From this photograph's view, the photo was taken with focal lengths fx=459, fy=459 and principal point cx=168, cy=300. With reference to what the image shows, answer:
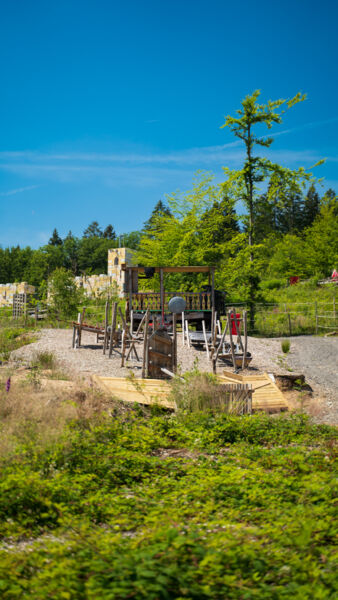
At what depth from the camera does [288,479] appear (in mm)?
4496

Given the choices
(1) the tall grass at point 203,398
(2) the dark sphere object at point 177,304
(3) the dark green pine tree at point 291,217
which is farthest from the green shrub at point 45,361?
(3) the dark green pine tree at point 291,217

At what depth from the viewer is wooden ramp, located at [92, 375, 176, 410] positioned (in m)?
8.00

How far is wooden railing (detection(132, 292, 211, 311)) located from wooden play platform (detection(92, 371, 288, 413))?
1039cm

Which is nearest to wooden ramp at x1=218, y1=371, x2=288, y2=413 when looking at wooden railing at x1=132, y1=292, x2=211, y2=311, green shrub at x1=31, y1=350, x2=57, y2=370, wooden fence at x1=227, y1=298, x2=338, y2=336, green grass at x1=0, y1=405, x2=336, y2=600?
green grass at x1=0, y1=405, x2=336, y2=600

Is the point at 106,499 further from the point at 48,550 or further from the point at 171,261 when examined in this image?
the point at 171,261

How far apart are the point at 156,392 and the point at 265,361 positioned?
7.44 meters

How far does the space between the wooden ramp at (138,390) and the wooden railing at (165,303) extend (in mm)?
10807

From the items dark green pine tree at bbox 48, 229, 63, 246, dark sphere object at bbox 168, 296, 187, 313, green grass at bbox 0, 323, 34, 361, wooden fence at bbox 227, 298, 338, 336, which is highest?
dark green pine tree at bbox 48, 229, 63, 246

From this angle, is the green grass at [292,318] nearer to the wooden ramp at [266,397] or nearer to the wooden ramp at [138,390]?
the wooden ramp at [266,397]

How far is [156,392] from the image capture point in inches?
333

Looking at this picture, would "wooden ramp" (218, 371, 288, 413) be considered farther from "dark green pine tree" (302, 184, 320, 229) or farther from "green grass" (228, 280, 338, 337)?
"dark green pine tree" (302, 184, 320, 229)

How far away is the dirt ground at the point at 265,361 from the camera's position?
10.7m

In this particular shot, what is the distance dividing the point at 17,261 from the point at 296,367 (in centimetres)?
4685

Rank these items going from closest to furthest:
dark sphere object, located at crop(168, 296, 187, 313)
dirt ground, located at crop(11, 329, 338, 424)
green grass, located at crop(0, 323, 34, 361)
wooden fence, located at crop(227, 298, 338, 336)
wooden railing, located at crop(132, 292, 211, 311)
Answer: dirt ground, located at crop(11, 329, 338, 424) < green grass, located at crop(0, 323, 34, 361) < dark sphere object, located at crop(168, 296, 187, 313) < wooden railing, located at crop(132, 292, 211, 311) < wooden fence, located at crop(227, 298, 338, 336)
